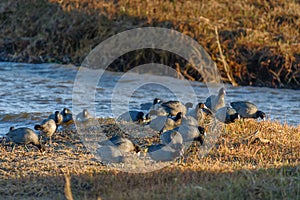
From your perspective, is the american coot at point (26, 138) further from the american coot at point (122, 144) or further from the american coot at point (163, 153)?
the american coot at point (163, 153)

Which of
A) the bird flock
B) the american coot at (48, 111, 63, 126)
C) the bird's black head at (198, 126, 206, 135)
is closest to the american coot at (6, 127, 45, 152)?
the bird flock

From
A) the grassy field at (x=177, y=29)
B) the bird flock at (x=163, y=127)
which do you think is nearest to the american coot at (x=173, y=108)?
the bird flock at (x=163, y=127)

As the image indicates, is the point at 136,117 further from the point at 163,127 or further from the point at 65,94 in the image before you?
the point at 65,94

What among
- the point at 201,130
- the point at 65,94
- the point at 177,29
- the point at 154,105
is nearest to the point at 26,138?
the point at 201,130

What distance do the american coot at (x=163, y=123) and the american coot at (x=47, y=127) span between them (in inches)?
51.5

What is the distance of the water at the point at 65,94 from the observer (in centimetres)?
1098

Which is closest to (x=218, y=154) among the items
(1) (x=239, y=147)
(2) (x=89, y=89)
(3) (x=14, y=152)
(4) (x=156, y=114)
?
(1) (x=239, y=147)

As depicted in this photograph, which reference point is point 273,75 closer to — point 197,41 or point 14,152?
point 197,41

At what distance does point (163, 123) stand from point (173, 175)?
6.69 ft

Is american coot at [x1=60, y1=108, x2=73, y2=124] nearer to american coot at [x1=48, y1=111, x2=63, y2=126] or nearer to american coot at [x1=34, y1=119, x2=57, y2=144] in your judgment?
american coot at [x1=48, y1=111, x2=63, y2=126]

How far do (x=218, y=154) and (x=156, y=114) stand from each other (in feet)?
5.30

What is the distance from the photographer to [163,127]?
8.31 metres

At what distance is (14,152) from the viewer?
7.77 meters

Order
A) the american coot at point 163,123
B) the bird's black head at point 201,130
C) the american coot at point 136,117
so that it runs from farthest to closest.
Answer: the american coot at point 136,117
the american coot at point 163,123
the bird's black head at point 201,130
